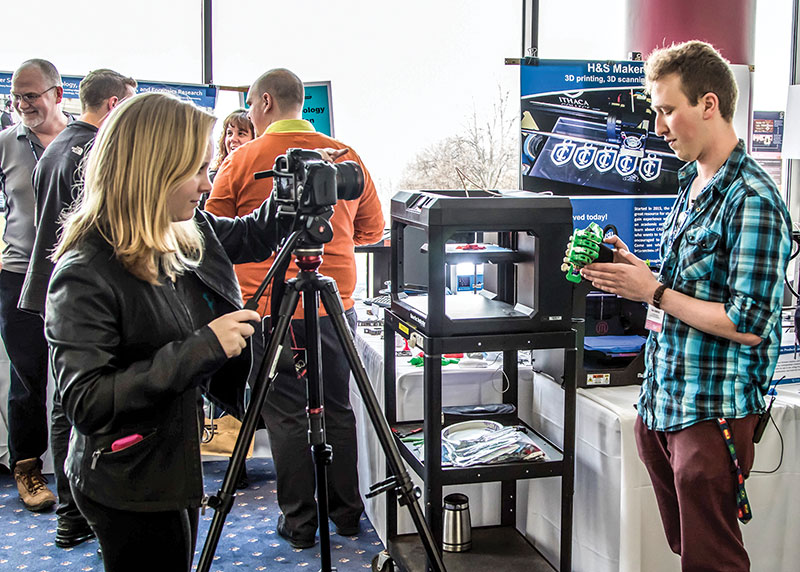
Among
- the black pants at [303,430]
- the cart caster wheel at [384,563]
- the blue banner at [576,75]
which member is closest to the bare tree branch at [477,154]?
the blue banner at [576,75]

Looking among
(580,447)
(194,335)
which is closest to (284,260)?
(194,335)

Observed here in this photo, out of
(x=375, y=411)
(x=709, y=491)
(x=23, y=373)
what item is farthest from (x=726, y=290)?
(x=23, y=373)

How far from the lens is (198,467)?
54.1 inches

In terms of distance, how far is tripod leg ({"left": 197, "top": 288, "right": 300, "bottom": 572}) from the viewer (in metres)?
1.49

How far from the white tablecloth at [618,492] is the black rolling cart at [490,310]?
93 mm

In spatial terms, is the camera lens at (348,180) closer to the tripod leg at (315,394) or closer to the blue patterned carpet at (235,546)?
the tripod leg at (315,394)

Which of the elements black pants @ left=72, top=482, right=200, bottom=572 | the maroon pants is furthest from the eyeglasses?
the maroon pants

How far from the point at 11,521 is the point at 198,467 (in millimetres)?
1970

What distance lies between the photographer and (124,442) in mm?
1295

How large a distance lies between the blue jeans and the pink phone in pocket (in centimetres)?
191

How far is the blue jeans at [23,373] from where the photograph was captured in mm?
3014

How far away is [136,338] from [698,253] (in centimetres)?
111

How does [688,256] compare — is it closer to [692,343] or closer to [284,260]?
[692,343]

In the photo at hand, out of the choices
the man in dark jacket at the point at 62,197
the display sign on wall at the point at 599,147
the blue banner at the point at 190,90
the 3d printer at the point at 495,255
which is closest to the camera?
the 3d printer at the point at 495,255
